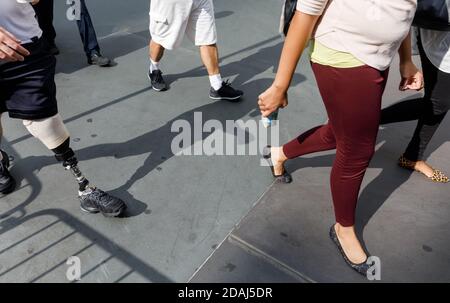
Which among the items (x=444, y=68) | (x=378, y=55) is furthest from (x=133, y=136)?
(x=444, y=68)

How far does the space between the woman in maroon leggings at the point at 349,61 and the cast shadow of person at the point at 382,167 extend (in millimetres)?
604

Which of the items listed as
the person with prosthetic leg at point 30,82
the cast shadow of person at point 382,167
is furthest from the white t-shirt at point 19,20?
the cast shadow of person at point 382,167

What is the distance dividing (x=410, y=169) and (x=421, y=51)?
90cm

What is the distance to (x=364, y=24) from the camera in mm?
1590

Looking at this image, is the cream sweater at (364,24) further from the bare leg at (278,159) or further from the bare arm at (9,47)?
the bare arm at (9,47)

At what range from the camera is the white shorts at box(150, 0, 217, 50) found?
317cm

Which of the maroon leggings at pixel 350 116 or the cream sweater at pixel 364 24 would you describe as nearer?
the cream sweater at pixel 364 24

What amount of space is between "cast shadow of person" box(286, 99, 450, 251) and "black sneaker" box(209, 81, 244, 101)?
36.8 inches

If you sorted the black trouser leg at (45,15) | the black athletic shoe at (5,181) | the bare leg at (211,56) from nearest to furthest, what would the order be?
the black athletic shoe at (5,181)
the bare leg at (211,56)
the black trouser leg at (45,15)

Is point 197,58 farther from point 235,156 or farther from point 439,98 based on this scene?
point 439,98

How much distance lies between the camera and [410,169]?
287 cm

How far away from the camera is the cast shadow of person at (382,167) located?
2.52 meters

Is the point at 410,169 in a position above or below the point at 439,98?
below

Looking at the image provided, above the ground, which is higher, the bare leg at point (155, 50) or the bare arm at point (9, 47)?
the bare arm at point (9, 47)
